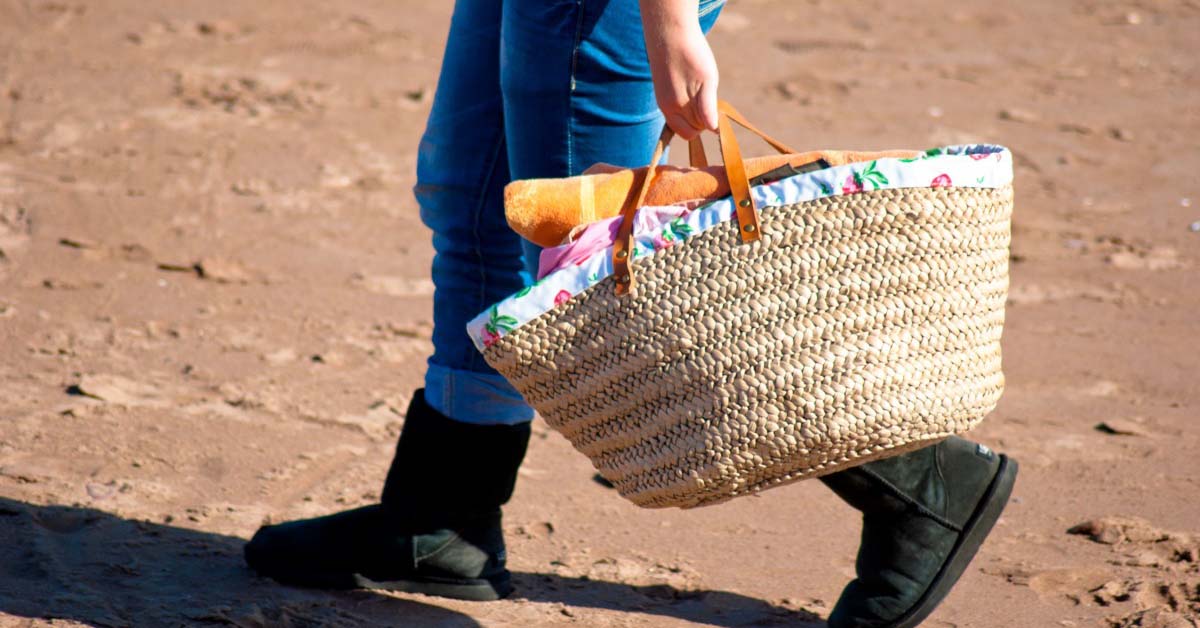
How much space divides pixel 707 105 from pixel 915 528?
732mm

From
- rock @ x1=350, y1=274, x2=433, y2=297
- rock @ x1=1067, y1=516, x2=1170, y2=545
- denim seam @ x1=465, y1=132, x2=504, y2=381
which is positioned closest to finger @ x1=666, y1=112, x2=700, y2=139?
denim seam @ x1=465, y1=132, x2=504, y2=381

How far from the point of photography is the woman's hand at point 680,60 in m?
1.52

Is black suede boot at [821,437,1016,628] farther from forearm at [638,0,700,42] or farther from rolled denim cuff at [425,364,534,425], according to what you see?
forearm at [638,0,700,42]

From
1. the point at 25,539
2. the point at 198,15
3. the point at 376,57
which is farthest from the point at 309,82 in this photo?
the point at 25,539

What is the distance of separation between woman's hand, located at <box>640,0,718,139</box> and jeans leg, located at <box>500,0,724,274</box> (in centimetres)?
13

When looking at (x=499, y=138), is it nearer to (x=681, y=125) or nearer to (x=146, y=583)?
(x=681, y=125)

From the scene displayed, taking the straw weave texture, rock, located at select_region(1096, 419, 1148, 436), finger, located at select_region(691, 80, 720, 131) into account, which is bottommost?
rock, located at select_region(1096, 419, 1148, 436)

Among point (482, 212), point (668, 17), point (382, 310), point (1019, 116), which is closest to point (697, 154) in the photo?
point (668, 17)

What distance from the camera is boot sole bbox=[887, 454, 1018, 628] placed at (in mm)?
1857

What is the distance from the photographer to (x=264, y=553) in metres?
2.06

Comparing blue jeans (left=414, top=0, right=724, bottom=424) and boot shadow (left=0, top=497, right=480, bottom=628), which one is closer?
blue jeans (left=414, top=0, right=724, bottom=424)

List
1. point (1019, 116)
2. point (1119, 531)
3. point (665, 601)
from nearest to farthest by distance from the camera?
point (665, 601) → point (1119, 531) → point (1019, 116)

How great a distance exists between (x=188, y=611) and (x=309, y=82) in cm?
320

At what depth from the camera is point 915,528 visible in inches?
72.7
